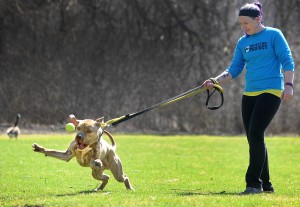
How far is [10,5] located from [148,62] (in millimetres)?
4720

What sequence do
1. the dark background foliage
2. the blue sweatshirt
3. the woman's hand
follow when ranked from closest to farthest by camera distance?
1. the woman's hand
2. the blue sweatshirt
3. the dark background foliage

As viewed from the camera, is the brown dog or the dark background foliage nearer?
the brown dog

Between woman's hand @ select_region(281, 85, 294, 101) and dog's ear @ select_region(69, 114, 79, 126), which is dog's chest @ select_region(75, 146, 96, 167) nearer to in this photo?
dog's ear @ select_region(69, 114, 79, 126)

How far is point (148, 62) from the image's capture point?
22.4m

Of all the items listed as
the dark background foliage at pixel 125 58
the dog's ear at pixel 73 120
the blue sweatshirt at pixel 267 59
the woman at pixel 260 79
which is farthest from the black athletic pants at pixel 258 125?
the dark background foliage at pixel 125 58

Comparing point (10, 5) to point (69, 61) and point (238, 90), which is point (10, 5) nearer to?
point (69, 61)

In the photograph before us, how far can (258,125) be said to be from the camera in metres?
7.23

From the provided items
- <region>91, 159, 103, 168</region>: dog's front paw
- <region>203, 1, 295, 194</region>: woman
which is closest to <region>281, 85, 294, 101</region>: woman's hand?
<region>203, 1, 295, 194</region>: woman

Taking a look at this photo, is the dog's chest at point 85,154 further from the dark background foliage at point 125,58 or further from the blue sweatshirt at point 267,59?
the dark background foliage at point 125,58

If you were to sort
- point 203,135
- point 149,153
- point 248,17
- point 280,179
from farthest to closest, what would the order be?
point 203,135
point 149,153
point 280,179
point 248,17

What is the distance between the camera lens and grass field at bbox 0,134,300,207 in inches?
255

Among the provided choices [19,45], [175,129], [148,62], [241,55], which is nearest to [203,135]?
[175,129]

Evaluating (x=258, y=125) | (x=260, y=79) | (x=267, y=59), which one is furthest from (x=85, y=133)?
(x=267, y=59)

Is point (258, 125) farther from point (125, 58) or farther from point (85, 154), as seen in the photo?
point (125, 58)
